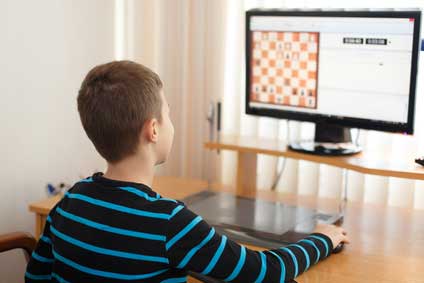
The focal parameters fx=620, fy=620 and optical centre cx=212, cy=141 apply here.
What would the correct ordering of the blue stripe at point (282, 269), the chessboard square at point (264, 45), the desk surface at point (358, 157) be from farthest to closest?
the chessboard square at point (264, 45) < the desk surface at point (358, 157) < the blue stripe at point (282, 269)

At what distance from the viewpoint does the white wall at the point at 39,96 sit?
6.48 feet

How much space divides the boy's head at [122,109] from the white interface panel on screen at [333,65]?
73cm

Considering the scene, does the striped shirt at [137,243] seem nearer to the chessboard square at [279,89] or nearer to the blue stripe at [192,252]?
the blue stripe at [192,252]

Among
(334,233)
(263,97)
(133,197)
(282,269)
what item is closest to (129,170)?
(133,197)

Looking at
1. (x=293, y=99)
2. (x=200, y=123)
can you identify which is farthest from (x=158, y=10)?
(x=293, y=99)

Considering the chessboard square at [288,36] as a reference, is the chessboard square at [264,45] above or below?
below

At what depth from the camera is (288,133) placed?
7.35 ft

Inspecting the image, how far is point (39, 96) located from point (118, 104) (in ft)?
3.22

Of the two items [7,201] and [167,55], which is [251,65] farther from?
[7,201]

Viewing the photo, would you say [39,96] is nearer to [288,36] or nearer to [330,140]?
[288,36]

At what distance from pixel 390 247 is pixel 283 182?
759mm

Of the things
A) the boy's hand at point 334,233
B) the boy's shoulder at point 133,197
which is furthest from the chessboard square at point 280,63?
the boy's shoulder at point 133,197

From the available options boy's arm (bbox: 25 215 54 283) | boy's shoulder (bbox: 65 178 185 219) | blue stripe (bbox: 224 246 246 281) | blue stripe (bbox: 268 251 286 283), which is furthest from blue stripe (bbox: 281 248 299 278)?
boy's arm (bbox: 25 215 54 283)

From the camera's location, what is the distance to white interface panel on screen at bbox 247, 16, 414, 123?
5.59 feet
